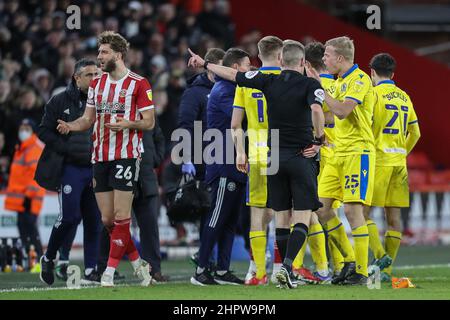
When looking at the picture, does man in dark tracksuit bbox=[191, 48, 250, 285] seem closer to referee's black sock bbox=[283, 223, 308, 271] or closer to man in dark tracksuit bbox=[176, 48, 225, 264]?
man in dark tracksuit bbox=[176, 48, 225, 264]

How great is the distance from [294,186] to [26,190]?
5957 millimetres

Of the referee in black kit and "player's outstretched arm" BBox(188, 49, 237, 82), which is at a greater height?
"player's outstretched arm" BBox(188, 49, 237, 82)

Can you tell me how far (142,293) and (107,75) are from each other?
6.84 ft

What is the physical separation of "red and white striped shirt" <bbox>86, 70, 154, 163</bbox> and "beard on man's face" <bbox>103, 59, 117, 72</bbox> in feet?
0.30

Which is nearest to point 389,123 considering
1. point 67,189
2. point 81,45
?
point 67,189

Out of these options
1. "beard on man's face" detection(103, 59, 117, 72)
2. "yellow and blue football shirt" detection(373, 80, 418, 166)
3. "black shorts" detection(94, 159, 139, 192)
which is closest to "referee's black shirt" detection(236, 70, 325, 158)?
"beard on man's face" detection(103, 59, 117, 72)

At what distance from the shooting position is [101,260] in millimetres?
11547

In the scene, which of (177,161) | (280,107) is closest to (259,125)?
(280,107)

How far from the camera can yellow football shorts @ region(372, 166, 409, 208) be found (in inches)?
448

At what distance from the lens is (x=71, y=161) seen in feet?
37.5

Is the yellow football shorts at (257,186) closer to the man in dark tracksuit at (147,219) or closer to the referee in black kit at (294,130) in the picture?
the referee in black kit at (294,130)

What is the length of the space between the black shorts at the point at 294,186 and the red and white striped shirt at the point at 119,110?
129cm

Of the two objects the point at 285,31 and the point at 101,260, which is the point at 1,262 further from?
the point at 285,31

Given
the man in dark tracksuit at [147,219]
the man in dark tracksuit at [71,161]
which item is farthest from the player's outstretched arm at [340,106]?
the man in dark tracksuit at [71,161]
